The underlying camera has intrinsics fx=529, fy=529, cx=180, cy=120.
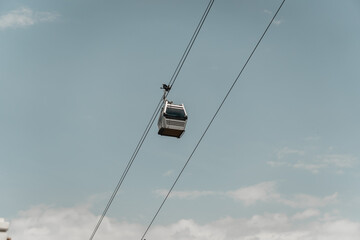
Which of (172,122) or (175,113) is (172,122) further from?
(175,113)

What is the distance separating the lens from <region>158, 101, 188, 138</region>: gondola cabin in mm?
25047

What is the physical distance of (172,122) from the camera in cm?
2506

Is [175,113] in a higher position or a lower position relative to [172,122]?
higher

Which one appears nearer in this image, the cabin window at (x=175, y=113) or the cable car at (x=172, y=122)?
the cable car at (x=172, y=122)

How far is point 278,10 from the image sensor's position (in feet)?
56.8

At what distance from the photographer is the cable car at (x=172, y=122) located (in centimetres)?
2505

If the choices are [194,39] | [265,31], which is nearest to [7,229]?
[194,39]

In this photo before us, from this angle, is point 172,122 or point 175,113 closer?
point 172,122

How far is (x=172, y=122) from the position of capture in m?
25.1

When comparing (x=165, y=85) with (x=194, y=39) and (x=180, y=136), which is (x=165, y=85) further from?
(x=194, y=39)

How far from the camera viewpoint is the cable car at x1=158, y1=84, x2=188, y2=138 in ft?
82.2

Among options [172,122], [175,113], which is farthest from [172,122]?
[175,113]

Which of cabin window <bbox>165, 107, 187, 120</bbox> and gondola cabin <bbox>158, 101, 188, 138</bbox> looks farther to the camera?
cabin window <bbox>165, 107, 187, 120</bbox>

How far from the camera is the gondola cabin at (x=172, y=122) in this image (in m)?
25.0
